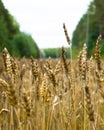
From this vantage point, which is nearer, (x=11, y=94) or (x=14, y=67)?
(x=11, y=94)

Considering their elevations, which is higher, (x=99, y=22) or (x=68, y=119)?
(x=99, y=22)

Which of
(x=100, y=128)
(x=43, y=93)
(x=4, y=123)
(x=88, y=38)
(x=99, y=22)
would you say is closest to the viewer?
(x=43, y=93)

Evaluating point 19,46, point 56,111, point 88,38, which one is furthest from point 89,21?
point 56,111

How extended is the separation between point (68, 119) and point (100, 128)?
171mm

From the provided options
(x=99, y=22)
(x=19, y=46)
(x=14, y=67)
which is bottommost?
(x=14, y=67)

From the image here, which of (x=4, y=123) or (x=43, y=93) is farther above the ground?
(x=43, y=93)

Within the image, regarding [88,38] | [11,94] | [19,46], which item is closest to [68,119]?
[11,94]

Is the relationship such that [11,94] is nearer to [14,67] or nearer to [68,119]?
[14,67]

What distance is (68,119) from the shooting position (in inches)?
86.0

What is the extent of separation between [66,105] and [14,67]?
104cm

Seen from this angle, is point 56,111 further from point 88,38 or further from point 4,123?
point 88,38

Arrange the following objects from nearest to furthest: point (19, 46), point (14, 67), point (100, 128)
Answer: point (14, 67)
point (100, 128)
point (19, 46)

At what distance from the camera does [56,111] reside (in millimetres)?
2773

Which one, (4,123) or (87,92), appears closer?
(87,92)
